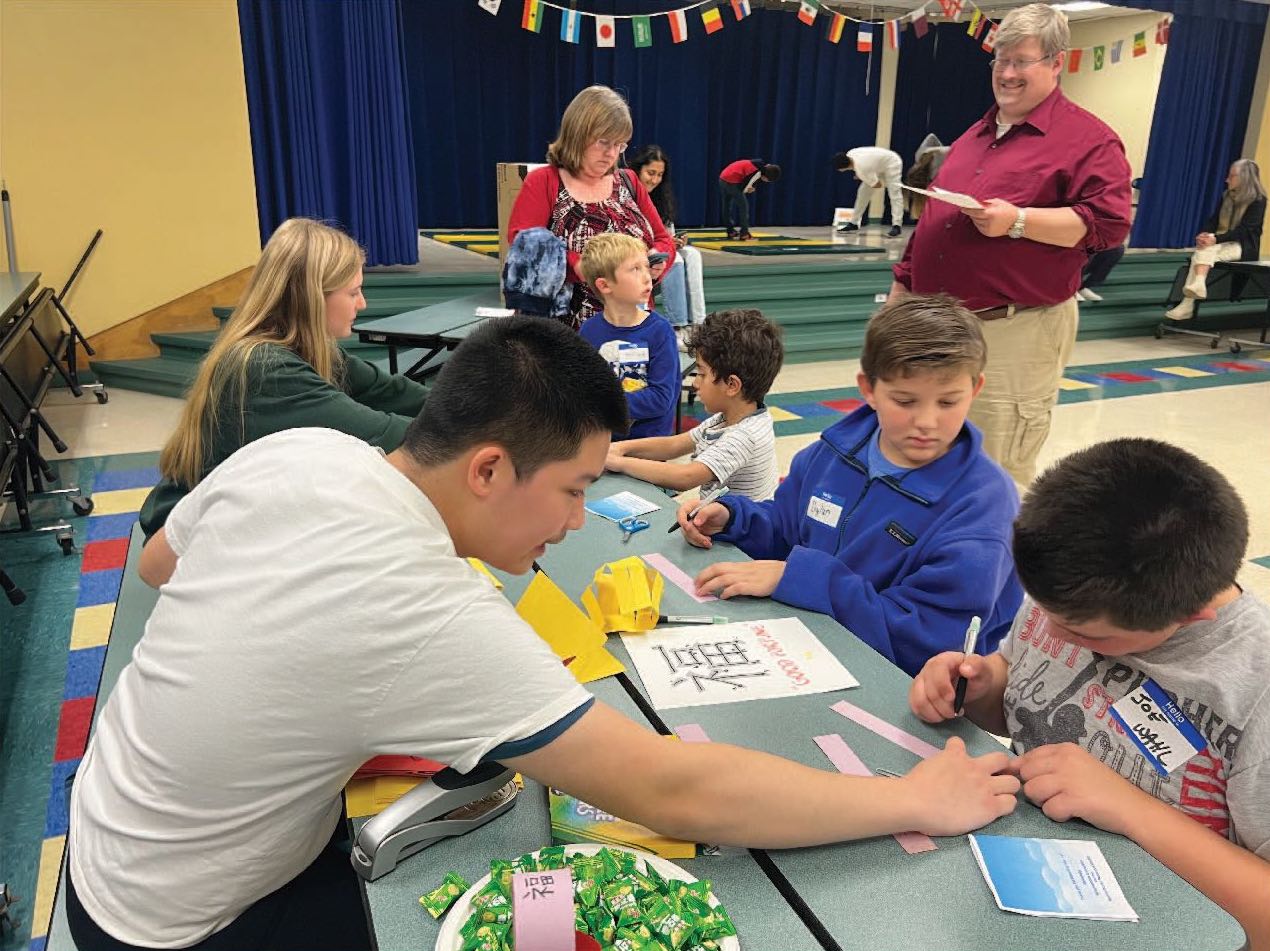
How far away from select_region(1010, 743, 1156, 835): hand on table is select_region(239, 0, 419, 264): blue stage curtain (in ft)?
20.4

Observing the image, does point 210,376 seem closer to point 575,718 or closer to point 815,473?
point 815,473

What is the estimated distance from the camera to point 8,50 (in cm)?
499

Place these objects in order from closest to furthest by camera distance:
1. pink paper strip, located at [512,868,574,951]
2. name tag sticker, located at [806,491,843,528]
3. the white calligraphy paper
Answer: pink paper strip, located at [512,868,574,951], the white calligraphy paper, name tag sticker, located at [806,491,843,528]

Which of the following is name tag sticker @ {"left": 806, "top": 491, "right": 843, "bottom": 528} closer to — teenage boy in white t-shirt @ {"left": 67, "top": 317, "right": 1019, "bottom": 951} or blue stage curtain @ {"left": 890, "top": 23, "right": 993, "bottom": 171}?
teenage boy in white t-shirt @ {"left": 67, "top": 317, "right": 1019, "bottom": 951}

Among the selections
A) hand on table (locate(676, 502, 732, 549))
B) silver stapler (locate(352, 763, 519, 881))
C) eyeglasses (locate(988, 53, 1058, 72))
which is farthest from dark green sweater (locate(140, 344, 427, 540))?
eyeglasses (locate(988, 53, 1058, 72))

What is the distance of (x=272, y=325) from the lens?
205cm

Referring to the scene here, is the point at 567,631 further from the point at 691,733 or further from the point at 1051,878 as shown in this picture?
the point at 1051,878

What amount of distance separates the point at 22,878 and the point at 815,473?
5.60 feet

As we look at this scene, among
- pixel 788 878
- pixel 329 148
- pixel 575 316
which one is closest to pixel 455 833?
pixel 788 878

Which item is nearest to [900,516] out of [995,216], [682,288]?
[995,216]

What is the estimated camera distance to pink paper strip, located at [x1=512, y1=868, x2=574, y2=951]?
74 cm

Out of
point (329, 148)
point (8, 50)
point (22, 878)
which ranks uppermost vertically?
point (8, 50)

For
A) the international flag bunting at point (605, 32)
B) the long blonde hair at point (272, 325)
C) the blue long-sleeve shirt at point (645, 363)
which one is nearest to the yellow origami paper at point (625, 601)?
the long blonde hair at point (272, 325)

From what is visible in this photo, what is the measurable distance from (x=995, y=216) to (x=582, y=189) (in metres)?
1.57
